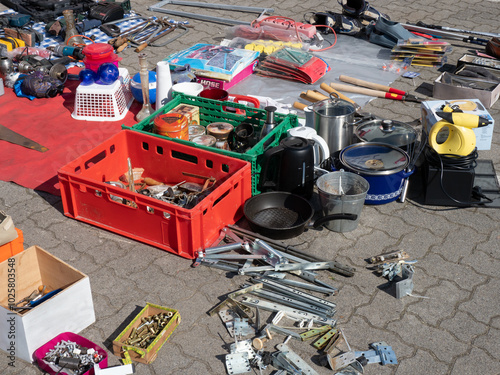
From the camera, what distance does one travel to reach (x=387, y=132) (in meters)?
5.05

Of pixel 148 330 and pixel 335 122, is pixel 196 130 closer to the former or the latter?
pixel 335 122

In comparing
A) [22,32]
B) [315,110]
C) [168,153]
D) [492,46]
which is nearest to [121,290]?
[168,153]

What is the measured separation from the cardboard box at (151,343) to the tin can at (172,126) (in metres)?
1.67

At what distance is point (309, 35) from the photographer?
7660mm

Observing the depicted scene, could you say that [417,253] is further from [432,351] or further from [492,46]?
[492,46]

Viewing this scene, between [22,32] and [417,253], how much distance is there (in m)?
6.01

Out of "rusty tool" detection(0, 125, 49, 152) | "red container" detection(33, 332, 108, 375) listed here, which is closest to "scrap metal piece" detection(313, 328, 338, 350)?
"red container" detection(33, 332, 108, 375)

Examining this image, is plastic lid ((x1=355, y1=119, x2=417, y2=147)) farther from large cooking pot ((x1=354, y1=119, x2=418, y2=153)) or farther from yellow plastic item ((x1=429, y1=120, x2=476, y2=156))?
yellow plastic item ((x1=429, y1=120, x2=476, y2=156))

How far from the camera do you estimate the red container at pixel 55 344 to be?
324 centimetres

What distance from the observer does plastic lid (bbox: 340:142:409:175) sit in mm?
4555

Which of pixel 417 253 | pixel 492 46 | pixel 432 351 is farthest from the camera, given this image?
pixel 492 46

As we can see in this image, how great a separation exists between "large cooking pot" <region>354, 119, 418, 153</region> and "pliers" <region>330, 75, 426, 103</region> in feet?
4.49

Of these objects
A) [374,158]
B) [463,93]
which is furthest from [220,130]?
[463,93]

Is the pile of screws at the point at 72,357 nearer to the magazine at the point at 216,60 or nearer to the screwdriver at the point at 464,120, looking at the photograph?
the screwdriver at the point at 464,120
